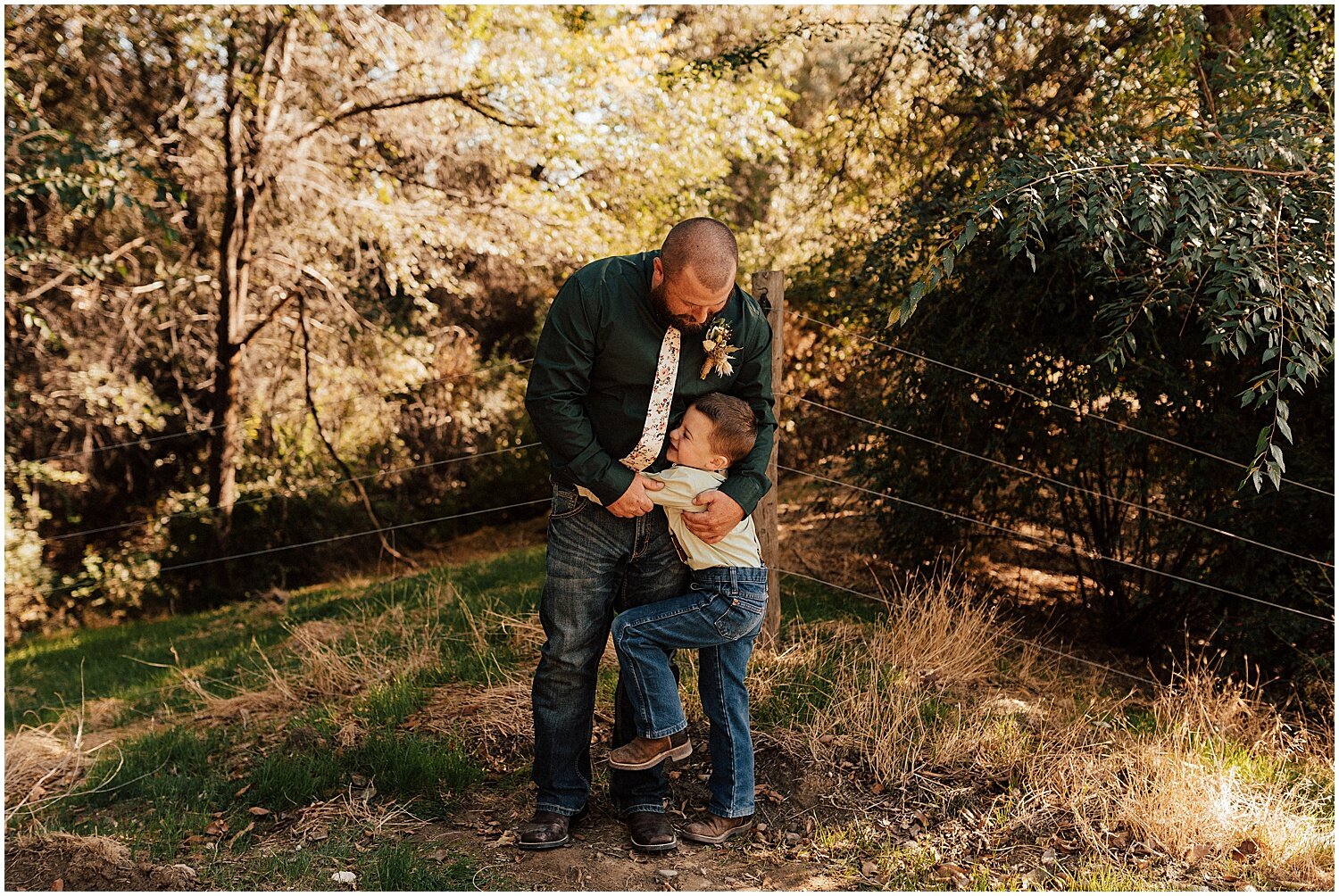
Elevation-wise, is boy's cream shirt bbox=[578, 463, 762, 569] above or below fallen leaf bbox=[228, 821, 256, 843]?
above

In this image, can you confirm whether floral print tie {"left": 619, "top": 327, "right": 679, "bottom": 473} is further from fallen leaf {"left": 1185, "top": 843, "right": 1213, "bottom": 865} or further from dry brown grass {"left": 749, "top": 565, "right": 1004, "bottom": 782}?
fallen leaf {"left": 1185, "top": 843, "right": 1213, "bottom": 865}

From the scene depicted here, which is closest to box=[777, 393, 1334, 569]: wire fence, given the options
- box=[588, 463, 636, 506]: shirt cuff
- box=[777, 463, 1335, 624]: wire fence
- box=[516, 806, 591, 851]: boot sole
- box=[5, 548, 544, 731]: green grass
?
box=[777, 463, 1335, 624]: wire fence

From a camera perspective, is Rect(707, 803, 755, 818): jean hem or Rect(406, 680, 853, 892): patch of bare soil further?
Rect(707, 803, 755, 818): jean hem

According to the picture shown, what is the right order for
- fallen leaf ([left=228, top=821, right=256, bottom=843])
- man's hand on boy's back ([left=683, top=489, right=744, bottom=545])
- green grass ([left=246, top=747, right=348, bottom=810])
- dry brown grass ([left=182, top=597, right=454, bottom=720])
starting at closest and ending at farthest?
man's hand on boy's back ([left=683, top=489, right=744, bottom=545]) < fallen leaf ([left=228, top=821, right=256, bottom=843]) < green grass ([left=246, top=747, right=348, bottom=810]) < dry brown grass ([left=182, top=597, right=454, bottom=720])

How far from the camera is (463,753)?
4.21 m

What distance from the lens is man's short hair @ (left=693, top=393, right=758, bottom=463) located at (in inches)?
132

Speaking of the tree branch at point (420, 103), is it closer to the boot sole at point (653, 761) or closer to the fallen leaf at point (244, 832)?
the fallen leaf at point (244, 832)

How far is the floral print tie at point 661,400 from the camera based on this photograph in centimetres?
331

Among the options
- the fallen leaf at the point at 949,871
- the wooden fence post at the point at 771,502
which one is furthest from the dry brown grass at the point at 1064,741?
the fallen leaf at the point at 949,871

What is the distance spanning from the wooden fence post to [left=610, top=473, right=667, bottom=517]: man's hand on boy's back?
48.4 inches

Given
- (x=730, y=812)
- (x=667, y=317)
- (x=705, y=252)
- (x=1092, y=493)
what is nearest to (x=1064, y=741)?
(x=730, y=812)

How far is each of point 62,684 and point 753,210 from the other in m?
8.75

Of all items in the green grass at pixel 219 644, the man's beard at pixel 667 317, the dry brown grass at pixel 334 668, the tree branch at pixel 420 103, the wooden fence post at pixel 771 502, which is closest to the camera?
the man's beard at pixel 667 317

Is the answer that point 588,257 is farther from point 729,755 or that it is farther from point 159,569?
point 729,755
